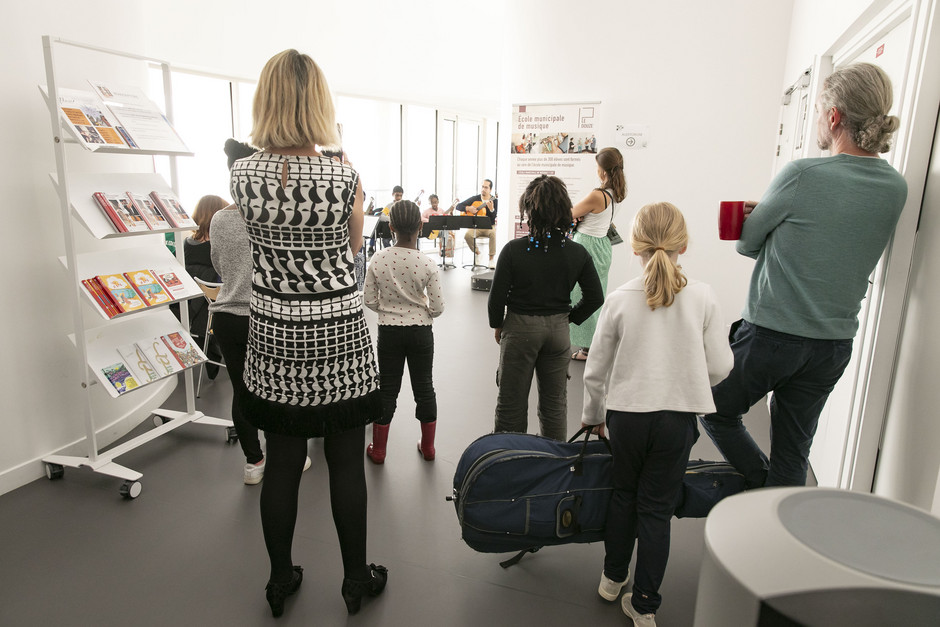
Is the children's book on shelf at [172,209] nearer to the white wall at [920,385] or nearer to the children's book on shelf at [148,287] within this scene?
the children's book on shelf at [148,287]

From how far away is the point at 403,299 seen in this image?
2.79m

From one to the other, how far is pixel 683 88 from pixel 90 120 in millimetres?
4342

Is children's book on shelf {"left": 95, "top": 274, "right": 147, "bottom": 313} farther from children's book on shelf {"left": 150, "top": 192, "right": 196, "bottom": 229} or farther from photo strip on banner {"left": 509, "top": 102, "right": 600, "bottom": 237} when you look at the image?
photo strip on banner {"left": 509, "top": 102, "right": 600, "bottom": 237}

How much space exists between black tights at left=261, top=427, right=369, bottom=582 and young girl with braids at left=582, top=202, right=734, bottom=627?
80 centimetres

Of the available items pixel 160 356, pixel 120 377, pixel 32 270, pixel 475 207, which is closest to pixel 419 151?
pixel 475 207

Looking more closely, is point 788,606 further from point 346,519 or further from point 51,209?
point 51,209

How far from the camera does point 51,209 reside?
2.88 meters

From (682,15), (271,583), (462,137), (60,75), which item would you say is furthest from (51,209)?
(462,137)

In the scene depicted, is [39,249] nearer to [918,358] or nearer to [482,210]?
[918,358]

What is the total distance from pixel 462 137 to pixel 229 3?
23.0ft

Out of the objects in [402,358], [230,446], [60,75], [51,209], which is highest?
[60,75]

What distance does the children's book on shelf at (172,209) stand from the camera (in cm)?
297

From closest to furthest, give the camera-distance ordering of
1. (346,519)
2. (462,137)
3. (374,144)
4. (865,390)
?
(346,519) < (865,390) < (374,144) < (462,137)

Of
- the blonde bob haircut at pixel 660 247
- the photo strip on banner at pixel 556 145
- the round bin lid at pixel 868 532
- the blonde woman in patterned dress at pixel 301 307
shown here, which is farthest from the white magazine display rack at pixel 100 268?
the photo strip on banner at pixel 556 145
